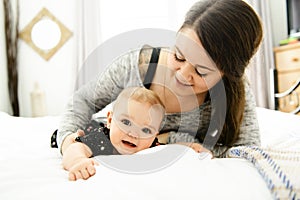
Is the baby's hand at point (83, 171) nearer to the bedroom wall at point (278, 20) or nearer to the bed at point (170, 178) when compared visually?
the bed at point (170, 178)

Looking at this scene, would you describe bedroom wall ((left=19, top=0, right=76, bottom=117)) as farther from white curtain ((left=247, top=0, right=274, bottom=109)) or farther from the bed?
the bed

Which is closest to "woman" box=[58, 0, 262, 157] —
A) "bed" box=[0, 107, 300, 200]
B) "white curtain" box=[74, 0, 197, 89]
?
"bed" box=[0, 107, 300, 200]

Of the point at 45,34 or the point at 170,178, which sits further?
the point at 45,34

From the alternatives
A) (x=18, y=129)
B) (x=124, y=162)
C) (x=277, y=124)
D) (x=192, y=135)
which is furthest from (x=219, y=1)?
(x=18, y=129)

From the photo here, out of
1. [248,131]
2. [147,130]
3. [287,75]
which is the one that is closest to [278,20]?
[287,75]

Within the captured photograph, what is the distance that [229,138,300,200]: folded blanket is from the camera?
19.9 inches

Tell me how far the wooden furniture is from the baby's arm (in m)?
2.34

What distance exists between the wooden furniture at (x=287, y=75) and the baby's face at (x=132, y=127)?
218cm

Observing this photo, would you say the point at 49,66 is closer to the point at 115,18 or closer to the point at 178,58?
the point at 115,18

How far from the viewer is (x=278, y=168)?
1.81ft

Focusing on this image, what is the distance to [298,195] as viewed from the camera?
0.50 meters

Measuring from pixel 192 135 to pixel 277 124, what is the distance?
481mm

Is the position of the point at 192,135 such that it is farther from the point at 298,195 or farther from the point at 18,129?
the point at 18,129

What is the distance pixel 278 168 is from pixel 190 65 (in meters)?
0.40
